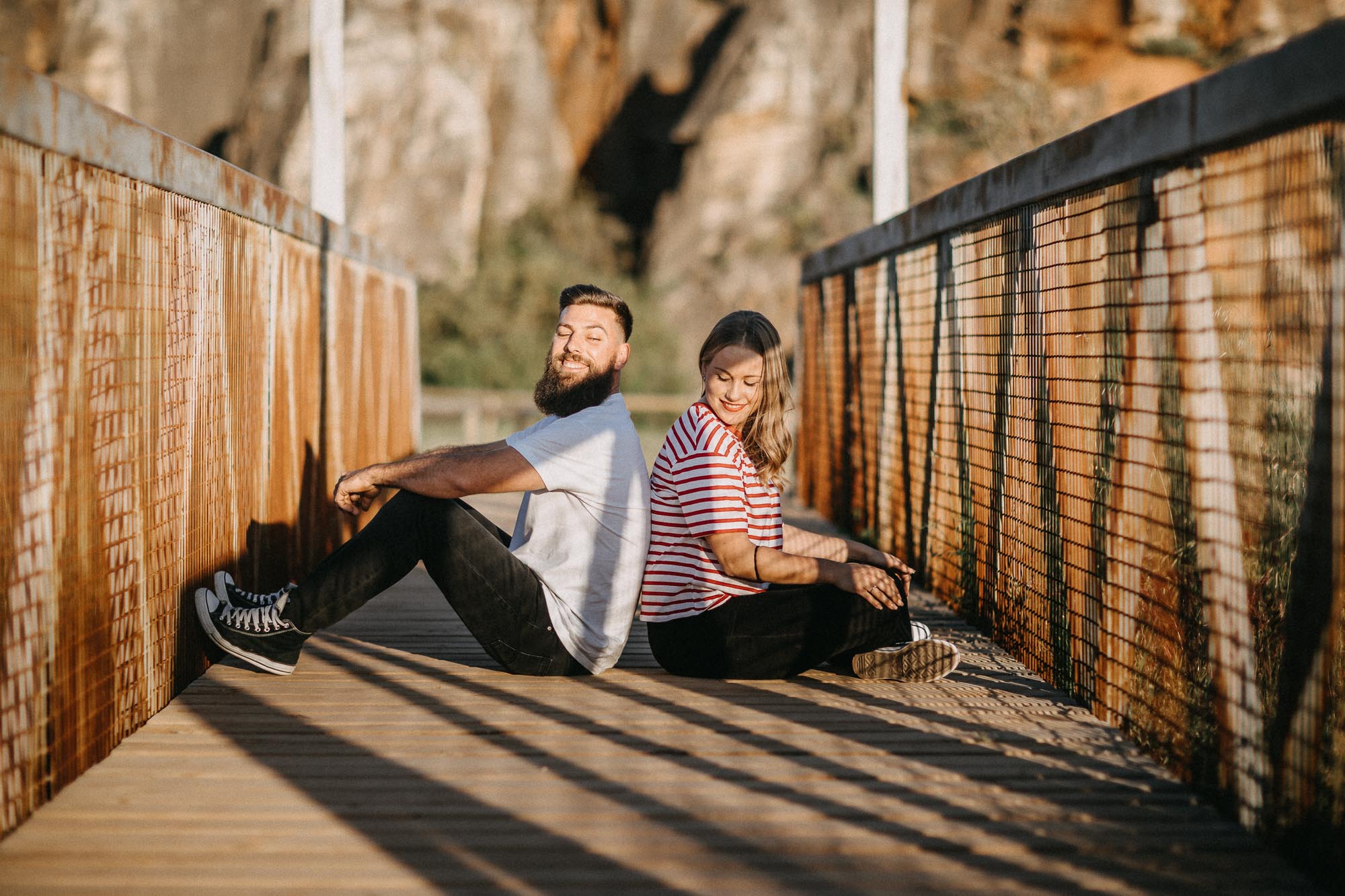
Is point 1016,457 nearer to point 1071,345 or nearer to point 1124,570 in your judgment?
point 1071,345

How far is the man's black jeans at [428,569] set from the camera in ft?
10.8

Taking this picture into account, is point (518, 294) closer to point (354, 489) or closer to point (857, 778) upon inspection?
point (354, 489)

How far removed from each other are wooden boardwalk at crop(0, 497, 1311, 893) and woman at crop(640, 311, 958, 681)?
11 centimetres

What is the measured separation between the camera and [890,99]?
6.72 m

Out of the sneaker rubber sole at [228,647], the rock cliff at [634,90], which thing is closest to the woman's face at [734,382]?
the sneaker rubber sole at [228,647]

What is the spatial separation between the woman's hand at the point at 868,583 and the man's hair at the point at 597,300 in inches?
36.4

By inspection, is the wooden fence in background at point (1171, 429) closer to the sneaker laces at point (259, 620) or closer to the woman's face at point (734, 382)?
the woman's face at point (734, 382)

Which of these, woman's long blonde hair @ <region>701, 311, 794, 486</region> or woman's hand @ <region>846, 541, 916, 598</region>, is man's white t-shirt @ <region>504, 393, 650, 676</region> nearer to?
woman's long blonde hair @ <region>701, 311, 794, 486</region>

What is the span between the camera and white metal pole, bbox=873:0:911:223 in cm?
671

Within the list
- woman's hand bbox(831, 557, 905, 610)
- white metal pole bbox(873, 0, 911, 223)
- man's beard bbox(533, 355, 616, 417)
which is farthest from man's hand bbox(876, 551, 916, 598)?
white metal pole bbox(873, 0, 911, 223)

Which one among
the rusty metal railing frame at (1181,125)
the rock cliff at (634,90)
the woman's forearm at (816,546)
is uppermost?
the rock cliff at (634,90)

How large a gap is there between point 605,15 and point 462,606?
2835cm

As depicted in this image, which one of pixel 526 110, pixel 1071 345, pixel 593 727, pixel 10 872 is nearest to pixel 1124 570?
pixel 1071 345

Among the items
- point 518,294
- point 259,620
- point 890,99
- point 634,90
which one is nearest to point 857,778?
point 259,620
